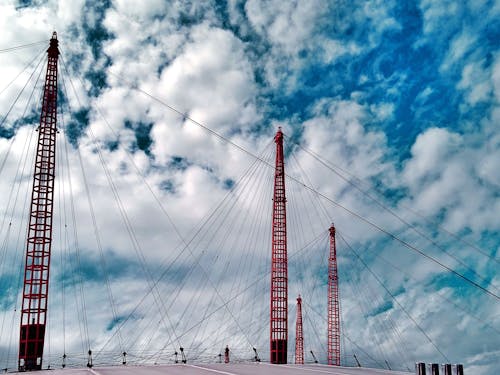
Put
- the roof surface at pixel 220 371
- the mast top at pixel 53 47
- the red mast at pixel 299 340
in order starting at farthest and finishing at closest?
the red mast at pixel 299 340
the mast top at pixel 53 47
the roof surface at pixel 220 371

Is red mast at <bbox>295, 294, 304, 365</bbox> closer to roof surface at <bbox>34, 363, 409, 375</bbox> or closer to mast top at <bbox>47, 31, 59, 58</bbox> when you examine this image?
roof surface at <bbox>34, 363, 409, 375</bbox>

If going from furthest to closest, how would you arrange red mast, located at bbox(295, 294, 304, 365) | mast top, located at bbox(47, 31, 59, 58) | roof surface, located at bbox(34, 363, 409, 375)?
red mast, located at bbox(295, 294, 304, 365)
mast top, located at bbox(47, 31, 59, 58)
roof surface, located at bbox(34, 363, 409, 375)

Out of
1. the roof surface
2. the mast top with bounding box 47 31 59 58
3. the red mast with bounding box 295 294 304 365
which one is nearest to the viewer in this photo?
the roof surface

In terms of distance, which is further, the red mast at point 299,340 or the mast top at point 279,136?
the red mast at point 299,340

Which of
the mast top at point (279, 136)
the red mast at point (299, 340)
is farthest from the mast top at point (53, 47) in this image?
the red mast at point (299, 340)

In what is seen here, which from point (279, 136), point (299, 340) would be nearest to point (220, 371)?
point (279, 136)

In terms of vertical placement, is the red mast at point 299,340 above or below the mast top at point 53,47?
below

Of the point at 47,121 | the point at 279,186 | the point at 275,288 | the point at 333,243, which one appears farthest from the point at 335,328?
the point at 47,121

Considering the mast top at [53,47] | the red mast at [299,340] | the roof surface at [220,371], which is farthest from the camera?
the red mast at [299,340]

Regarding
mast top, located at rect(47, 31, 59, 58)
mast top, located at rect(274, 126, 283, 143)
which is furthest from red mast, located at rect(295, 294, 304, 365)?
mast top, located at rect(47, 31, 59, 58)

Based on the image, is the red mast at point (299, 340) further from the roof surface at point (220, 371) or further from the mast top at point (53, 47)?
the mast top at point (53, 47)

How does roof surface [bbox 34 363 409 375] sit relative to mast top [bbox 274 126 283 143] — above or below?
below

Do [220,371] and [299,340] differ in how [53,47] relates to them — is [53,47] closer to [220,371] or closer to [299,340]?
[220,371]

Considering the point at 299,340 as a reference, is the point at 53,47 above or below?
above
